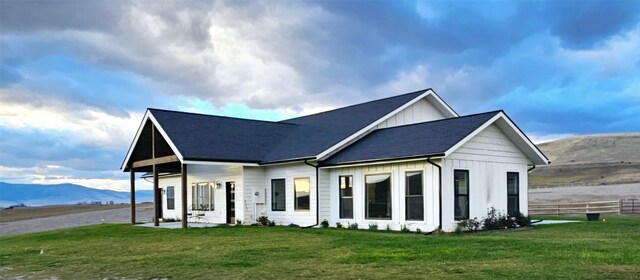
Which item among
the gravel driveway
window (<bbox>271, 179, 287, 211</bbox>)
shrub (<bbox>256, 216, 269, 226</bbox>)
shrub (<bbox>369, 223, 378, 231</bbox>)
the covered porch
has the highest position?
the covered porch

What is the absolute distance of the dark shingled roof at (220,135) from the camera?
23.1 meters

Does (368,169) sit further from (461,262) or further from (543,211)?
(543,211)

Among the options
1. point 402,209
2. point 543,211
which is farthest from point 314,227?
point 543,211

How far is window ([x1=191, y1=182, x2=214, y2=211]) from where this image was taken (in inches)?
1038

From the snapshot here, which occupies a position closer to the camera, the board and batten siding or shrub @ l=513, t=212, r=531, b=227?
the board and batten siding

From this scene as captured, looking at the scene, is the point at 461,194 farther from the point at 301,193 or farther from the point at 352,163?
the point at 301,193

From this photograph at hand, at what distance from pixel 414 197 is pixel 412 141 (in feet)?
6.09

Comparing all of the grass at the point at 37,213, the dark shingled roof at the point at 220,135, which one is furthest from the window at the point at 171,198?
the grass at the point at 37,213

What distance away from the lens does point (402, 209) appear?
19219mm

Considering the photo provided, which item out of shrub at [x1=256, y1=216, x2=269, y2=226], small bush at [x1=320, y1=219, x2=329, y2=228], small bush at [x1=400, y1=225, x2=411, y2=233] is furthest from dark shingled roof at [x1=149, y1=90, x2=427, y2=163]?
small bush at [x1=400, y1=225, x2=411, y2=233]

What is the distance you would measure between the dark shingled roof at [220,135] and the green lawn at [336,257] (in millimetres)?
5907

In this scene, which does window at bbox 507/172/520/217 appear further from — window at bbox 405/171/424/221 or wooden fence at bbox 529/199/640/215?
wooden fence at bbox 529/199/640/215

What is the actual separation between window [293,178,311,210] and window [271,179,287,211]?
2.47 feet

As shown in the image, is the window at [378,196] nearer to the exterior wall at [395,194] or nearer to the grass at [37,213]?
the exterior wall at [395,194]
